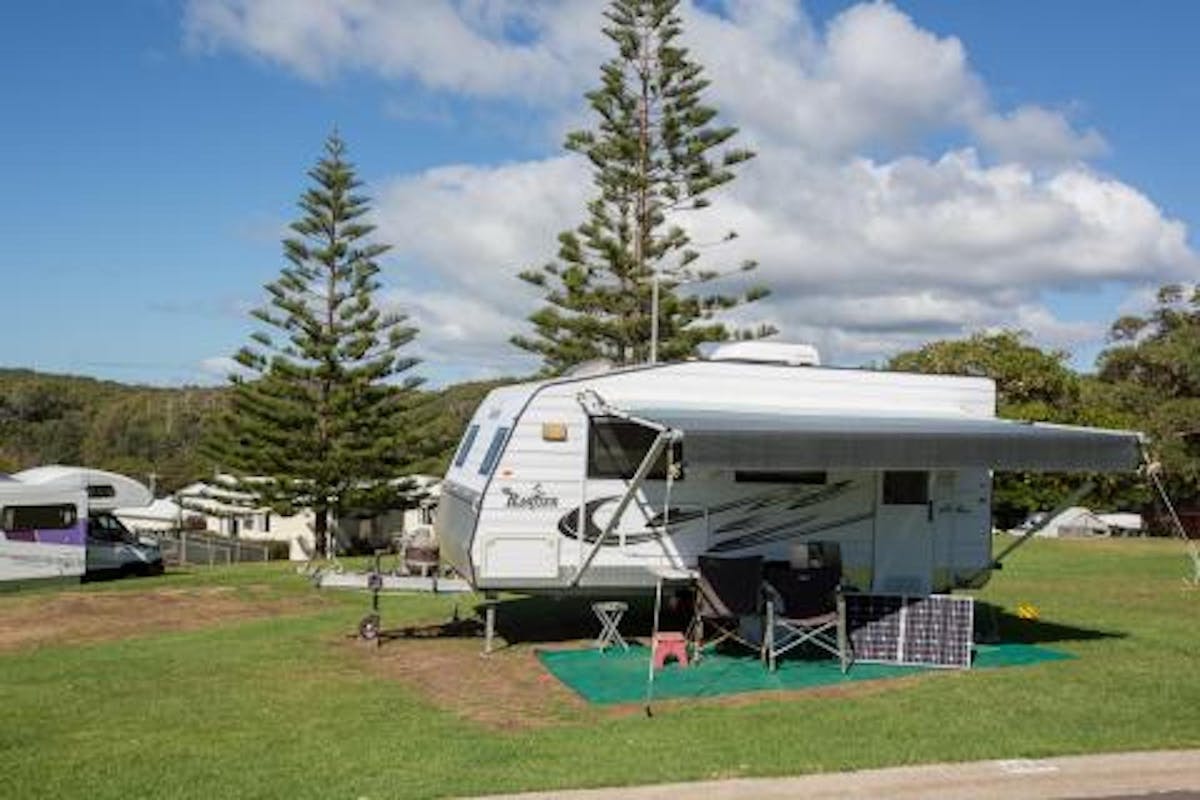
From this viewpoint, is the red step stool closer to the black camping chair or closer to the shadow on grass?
the black camping chair

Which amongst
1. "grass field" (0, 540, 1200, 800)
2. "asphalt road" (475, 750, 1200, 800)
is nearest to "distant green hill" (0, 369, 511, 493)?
"grass field" (0, 540, 1200, 800)

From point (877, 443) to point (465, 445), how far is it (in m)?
4.45

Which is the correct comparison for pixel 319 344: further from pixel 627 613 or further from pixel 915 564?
pixel 915 564

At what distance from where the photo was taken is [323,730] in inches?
302

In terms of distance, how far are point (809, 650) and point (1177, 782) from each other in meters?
4.11

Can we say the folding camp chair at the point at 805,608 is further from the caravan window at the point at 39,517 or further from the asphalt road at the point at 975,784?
the caravan window at the point at 39,517

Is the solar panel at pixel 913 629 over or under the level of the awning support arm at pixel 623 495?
under

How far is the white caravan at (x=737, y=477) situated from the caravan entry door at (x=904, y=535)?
1 centimetres

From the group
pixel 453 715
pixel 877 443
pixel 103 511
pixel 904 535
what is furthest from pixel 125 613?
pixel 877 443

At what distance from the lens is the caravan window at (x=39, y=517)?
695 inches

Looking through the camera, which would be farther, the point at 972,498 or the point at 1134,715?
the point at 972,498

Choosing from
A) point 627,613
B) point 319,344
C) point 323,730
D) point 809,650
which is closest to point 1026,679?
point 809,650

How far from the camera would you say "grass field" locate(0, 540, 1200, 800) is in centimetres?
659

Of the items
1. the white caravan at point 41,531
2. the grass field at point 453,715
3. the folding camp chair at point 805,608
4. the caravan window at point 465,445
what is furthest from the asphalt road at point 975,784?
the white caravan at point 41,531
